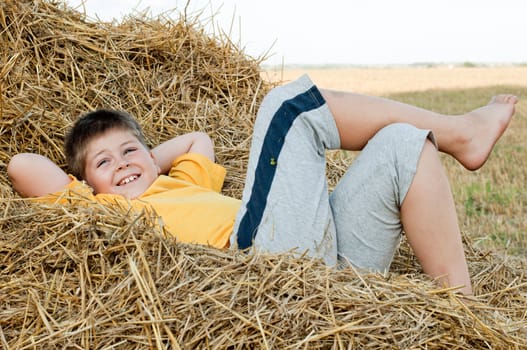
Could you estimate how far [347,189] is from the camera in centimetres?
192

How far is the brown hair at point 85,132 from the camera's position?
230 centimetres

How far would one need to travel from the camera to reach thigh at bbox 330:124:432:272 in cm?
181

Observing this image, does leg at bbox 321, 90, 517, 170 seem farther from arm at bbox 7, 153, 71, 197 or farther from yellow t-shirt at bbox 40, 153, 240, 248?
arm at bbox 7, 153, 71, 197

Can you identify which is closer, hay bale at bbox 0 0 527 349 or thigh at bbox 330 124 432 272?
hay bale at bbox 0 0 527 349

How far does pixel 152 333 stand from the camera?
1.50 m

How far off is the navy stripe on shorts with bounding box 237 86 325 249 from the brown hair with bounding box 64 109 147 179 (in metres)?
0.67

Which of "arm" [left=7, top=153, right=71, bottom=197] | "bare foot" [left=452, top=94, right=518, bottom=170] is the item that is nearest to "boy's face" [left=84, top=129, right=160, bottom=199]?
"arm" [left=7, top=153, right=71, bottom=197]

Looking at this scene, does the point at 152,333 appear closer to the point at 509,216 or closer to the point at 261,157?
the point at 261,157

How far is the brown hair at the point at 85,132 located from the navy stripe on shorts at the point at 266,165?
2.19 ft

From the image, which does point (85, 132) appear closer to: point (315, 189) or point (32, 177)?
point (32, 177)

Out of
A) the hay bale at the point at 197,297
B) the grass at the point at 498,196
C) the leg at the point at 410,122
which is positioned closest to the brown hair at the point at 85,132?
the hay bale at the point at 197,297

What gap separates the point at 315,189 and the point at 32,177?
0.99 metres

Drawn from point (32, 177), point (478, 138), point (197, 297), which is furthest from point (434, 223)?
point (32, 177)

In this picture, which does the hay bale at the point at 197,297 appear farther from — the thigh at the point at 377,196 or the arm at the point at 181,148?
the arm at the point at 181,148
